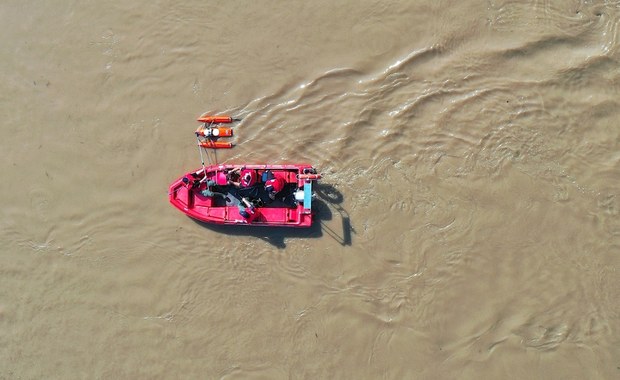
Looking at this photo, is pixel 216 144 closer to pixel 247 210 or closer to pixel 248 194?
pixel 248 194

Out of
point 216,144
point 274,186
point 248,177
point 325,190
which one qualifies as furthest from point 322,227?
point 216,144

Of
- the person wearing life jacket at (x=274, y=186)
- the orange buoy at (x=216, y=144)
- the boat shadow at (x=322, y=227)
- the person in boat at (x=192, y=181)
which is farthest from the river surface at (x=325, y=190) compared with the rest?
the person wearing life jacket at (x=274, y=186)

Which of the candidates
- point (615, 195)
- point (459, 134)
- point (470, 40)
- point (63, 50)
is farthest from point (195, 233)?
point (615, 195)

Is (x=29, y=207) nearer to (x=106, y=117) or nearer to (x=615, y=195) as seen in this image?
(x=106, y=117)

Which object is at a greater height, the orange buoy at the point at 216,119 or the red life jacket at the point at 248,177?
the orange buoy at the point at 216,119

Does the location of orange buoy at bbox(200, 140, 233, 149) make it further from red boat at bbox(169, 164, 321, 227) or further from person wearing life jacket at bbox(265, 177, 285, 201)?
person wearing life jacket at bbox(265, 177, 285, 201)

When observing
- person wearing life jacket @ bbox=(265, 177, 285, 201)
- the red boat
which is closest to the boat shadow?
the red boat

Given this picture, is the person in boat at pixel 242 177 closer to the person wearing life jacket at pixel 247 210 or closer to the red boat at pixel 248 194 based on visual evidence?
the red boat at pixel 248 194
